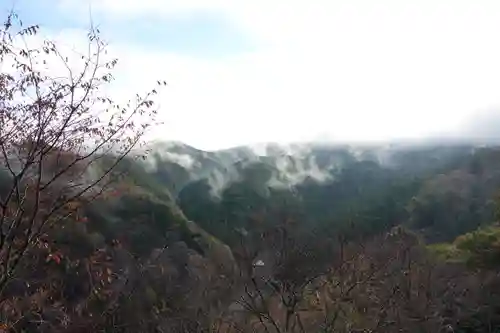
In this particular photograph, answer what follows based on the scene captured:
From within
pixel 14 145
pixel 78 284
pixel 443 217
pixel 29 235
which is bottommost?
pixel 443 217

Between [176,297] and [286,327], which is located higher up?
[286,327]

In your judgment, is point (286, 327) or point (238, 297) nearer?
point (286, 327)

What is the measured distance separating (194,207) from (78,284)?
968 inches

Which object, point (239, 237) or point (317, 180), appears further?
point (317, 180)

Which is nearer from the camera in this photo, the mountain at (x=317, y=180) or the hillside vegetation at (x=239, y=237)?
the hillside vegetation at (x=239, y=237)

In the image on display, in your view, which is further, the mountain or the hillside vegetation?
the mountain

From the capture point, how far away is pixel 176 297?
1875cm

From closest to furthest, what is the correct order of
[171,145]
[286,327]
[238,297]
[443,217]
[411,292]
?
1. [286,327]
2. [238,297]
3. [411,292]
4. [443,217]
5. [171,145]

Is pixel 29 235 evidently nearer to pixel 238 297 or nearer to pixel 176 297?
pixel 238 297

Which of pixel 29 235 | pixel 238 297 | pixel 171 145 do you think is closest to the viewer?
pixel 29 235

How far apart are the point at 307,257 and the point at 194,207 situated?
967 inches

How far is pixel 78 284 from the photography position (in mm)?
11758

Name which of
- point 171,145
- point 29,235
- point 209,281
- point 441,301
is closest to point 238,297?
point 209,281

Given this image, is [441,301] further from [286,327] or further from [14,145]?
[14,145]
